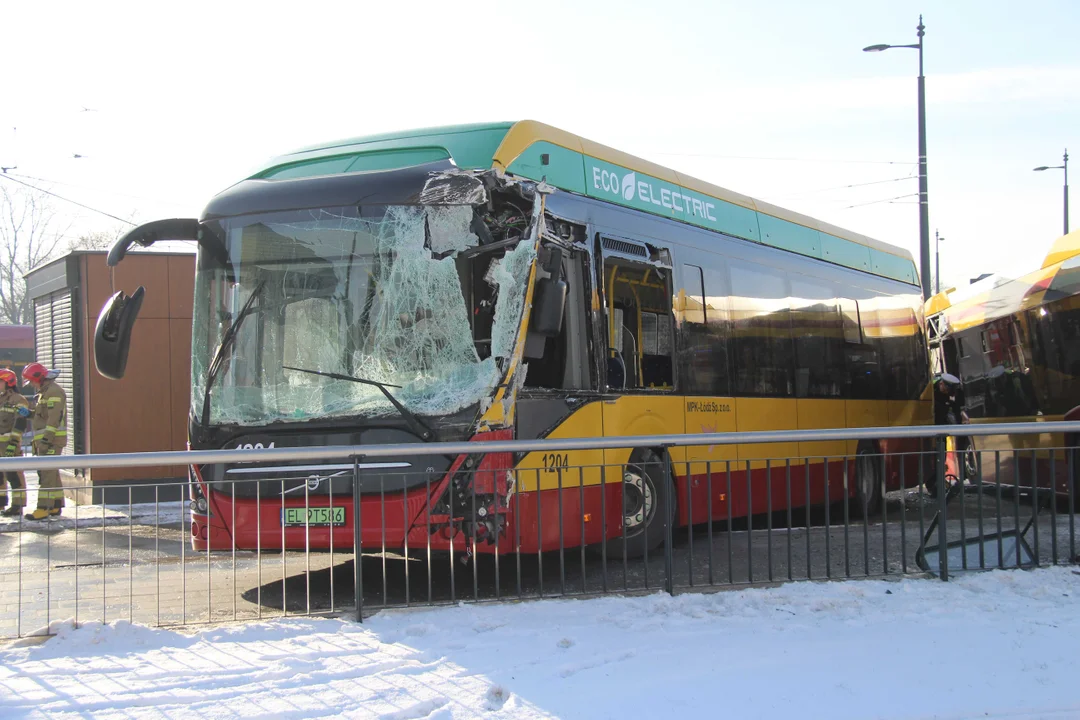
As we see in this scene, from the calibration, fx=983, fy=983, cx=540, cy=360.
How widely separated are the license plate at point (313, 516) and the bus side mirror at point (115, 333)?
1.89m

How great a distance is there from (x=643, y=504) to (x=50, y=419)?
9276 mm

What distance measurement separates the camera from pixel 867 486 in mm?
7293

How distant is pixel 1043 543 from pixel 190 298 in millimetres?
12380

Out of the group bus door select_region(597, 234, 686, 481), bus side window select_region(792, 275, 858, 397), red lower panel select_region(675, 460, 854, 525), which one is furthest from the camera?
bus side window select_region(792, 275, 858, 397)

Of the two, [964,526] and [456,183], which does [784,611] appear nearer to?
[964,526]

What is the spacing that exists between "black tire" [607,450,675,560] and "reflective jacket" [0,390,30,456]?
9.21 metres

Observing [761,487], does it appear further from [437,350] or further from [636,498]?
[437,350]

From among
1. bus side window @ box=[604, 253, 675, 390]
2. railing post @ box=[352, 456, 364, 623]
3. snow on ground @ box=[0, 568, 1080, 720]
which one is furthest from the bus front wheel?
railing post @ box=[352, 456, 364, 623]

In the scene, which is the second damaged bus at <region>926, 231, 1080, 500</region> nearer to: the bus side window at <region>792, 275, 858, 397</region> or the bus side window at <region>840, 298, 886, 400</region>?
the bus side window at <region>840, 298, 886, 400</region>

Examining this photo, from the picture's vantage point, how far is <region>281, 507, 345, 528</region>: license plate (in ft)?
21.4

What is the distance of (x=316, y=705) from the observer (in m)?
4.66

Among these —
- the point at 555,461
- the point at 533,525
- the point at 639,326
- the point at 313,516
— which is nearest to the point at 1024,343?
the point at 639,326

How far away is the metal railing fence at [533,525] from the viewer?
6.08 metres

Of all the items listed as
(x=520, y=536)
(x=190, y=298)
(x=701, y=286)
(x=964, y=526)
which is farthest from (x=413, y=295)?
(x=190, y=298)
